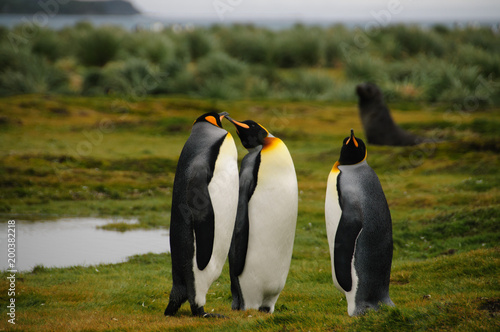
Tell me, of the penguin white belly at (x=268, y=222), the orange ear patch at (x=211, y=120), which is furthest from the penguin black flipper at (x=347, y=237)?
the orange ear patch at (x=211, y=120)

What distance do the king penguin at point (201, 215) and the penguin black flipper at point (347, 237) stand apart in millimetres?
1155

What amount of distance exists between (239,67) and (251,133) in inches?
1078

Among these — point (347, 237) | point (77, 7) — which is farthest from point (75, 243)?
point (77, 7)

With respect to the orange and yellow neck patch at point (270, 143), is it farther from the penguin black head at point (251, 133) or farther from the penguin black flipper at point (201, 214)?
the penguin black flipper at point (201, 214)

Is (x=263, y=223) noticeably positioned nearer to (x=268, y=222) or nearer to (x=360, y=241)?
(x=268, y=222)

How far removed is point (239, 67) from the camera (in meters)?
33.2

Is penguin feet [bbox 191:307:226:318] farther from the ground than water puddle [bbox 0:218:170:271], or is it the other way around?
penguin feet [bbox 191:307:226:318]

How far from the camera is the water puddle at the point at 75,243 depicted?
8852 millimetres

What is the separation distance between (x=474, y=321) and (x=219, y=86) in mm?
26143

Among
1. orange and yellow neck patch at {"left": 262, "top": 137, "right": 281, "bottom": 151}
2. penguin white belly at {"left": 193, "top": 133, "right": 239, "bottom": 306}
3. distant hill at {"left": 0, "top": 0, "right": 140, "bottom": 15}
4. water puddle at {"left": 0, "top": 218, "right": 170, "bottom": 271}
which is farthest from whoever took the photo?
distant hill at {"left": 0, "top": 0, "right": 140, "bottom": 15}

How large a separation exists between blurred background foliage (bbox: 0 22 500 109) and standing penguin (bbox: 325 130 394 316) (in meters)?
23.0

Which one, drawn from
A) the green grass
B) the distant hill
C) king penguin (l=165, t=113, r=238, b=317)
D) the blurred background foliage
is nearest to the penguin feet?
king penguin (l=165, t=113, r=238, b=317)

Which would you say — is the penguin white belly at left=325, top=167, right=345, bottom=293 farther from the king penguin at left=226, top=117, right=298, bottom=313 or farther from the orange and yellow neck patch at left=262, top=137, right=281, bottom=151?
the orange and yellow neck patch at left=262, top=137, right=281, bottom=151

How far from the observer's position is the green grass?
5654 millimetres
